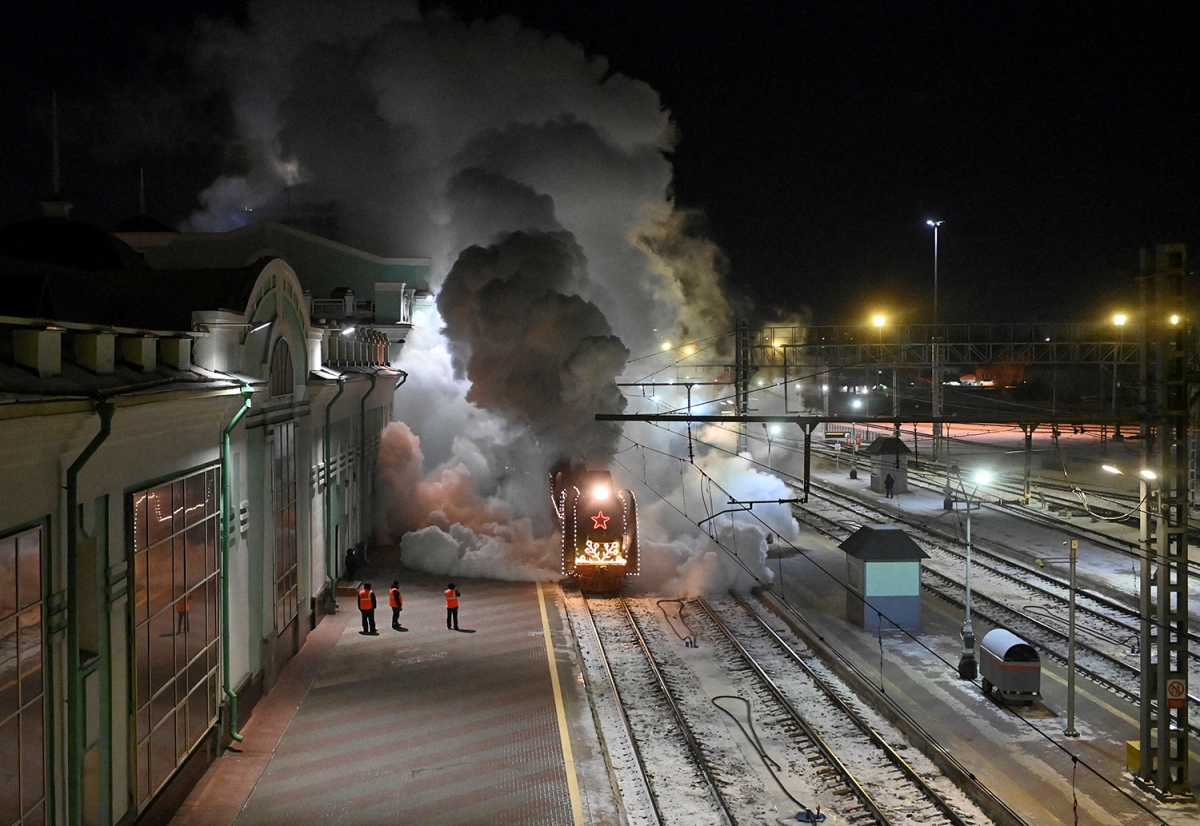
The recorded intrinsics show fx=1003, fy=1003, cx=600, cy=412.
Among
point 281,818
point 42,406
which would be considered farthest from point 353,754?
point 42,406

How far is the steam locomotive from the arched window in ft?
27.0

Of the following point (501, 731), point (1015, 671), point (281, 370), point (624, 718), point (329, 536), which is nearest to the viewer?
point (501, 731)

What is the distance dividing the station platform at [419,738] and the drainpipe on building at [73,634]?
308 cm

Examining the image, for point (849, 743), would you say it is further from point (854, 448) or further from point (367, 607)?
point (854, 448)

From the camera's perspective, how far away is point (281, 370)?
1866 cm

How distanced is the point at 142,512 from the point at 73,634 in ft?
7.07

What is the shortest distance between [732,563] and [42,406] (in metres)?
21.1

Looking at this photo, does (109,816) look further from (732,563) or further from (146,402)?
(732,563)

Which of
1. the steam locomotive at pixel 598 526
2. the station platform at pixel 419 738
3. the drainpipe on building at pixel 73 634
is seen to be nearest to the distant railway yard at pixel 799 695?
the station platform at pixel 419 738

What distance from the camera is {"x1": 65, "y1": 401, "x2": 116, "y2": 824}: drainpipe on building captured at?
9781 millimetres

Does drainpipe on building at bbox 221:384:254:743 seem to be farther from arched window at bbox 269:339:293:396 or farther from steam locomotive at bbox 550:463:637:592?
steam locomotive at bbox 550:463:637:592

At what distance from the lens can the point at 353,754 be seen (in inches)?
588

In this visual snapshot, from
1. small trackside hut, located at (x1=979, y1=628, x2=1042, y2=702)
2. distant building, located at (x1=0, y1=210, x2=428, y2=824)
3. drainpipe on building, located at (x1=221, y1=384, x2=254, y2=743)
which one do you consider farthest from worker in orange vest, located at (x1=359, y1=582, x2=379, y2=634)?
small trackside hut, located at (x1=979, y1=628, x2=1042, y2=702)

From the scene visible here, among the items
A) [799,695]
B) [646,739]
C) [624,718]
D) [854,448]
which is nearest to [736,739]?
[646,739]
